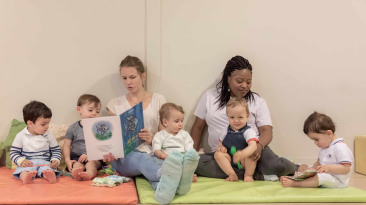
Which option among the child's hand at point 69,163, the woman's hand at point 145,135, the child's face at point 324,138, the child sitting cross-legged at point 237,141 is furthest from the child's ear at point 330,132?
the child's hand at point 69,163

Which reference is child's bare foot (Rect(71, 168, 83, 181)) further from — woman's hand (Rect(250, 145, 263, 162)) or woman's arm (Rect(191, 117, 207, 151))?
woman's hand (Rect(250, 145, 263, 162))

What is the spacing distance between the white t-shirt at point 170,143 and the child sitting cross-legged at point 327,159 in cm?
76

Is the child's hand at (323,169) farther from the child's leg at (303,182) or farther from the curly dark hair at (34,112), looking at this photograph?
the curly dark hair at (34,112)

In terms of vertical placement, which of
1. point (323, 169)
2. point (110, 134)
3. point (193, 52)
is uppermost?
point (193, 52)

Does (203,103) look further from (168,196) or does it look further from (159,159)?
(168,196)

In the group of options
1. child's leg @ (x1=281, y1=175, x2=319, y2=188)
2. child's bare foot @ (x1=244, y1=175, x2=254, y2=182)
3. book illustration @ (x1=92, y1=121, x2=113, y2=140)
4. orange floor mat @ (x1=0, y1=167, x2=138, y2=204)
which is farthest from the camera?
child's bare foot @ (x1=244, y1=175, x2=254, y2=182)

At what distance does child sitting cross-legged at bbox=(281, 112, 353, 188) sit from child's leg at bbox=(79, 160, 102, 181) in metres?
1.32

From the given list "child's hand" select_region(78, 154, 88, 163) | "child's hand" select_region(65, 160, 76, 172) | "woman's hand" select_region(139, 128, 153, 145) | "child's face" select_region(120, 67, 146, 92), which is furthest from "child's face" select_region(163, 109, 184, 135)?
"child's hand" select_region(65, 160, 76, 172)

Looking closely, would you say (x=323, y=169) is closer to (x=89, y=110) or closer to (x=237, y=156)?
(x=237, y=156)

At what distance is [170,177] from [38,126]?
1.12m

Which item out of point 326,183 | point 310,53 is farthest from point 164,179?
point 310,53

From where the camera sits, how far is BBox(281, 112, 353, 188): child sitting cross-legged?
2865 mm

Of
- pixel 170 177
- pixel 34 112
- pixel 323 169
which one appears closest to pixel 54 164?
pixel 34 112

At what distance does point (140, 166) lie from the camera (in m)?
2.98
